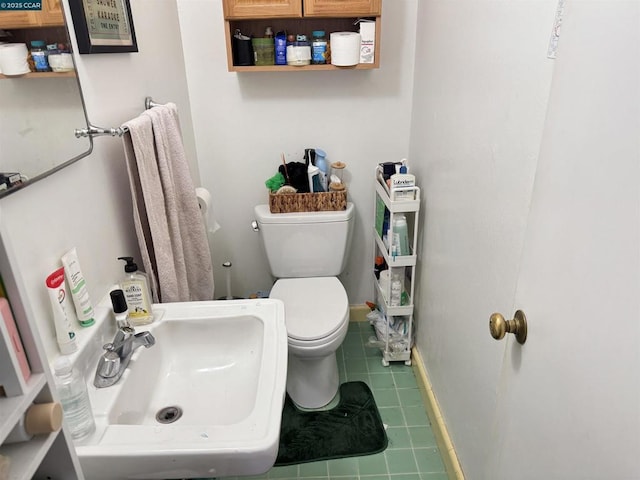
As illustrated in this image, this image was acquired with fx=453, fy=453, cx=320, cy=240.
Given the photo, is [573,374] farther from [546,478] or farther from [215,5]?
[215,5]

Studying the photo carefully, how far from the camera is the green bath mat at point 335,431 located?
1769 millimetres

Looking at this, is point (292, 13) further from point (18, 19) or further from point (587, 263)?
point (587, 263)

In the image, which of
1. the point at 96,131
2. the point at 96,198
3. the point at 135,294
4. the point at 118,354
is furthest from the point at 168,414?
the point at 96,131

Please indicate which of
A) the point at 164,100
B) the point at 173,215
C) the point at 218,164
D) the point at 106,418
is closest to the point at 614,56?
the point at 106,418

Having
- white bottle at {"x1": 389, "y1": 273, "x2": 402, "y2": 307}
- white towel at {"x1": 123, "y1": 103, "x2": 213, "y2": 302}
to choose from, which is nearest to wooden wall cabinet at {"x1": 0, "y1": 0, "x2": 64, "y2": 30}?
white towel at {"x1": 123, "y1": 103, "x2": 213, "y2": 302}

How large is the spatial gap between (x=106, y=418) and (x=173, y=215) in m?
0.65

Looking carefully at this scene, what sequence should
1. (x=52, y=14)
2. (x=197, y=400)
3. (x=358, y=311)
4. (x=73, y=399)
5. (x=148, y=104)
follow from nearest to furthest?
1. (x=73, y=399)
2. (x=52, y=14)
3. (x=197, y=400)
4. (x=148, y=104)
5. (x=358, y=311)

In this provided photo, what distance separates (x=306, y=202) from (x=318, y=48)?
0.65m

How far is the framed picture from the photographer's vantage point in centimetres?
108

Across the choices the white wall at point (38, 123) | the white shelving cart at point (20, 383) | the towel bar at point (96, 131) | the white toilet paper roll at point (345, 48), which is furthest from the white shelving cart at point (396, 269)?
the white shelving cart at point (20, 383)

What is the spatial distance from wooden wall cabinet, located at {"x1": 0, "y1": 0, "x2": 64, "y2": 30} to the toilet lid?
116 centimetres

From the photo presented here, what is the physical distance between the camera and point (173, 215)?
4.63ft

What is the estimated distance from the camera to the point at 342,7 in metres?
1.78

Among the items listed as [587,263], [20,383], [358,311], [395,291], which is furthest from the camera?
[358,311]
